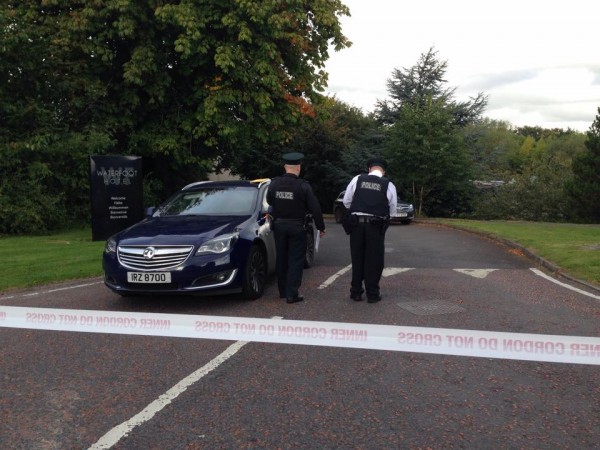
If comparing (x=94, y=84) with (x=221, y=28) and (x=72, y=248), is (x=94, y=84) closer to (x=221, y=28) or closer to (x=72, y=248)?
(x=221, y=28)

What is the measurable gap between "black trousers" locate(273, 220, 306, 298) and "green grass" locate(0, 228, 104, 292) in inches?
178

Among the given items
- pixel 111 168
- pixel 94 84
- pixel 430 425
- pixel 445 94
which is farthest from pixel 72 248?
pixel 445 94

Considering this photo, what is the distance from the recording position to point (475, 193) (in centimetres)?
3170

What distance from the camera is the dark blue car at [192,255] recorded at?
6.50 metres

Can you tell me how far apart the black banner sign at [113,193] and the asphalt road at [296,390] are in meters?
7.84

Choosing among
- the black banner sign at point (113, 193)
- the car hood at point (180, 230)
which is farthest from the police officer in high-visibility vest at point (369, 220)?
the black banner sign at point (113, 193)

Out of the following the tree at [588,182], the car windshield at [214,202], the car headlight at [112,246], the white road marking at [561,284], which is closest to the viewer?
the car headlight at [112,246]

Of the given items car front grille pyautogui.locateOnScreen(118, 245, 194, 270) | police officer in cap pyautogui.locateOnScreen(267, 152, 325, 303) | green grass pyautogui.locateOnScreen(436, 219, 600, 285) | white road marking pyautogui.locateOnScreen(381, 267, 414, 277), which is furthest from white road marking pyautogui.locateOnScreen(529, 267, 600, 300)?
car front grille pyautogui.locateOnScreen(118, 245, 194, 270)

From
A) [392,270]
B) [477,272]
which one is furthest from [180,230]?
[477,272]

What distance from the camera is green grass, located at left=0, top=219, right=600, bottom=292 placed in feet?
31.5

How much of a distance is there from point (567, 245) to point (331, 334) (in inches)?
408

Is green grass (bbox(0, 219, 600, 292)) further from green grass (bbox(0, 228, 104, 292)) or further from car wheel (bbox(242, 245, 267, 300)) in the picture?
car wheel (bbox(242, 245, 267, 300))

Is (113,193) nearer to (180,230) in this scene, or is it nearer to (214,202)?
(214,202)

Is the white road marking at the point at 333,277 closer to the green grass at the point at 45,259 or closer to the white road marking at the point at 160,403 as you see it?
the white road marking at the point at 160,403
